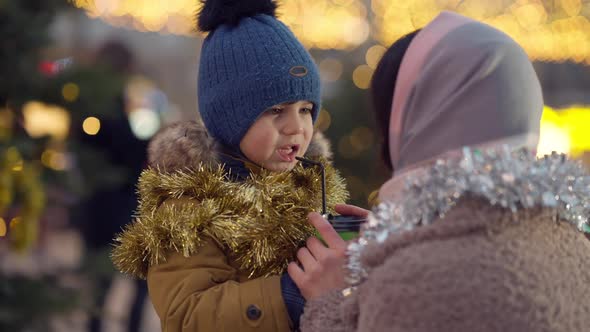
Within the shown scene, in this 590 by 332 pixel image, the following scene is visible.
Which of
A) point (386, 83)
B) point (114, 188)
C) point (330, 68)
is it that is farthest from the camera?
point (330, 68)

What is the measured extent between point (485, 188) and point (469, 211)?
44mm

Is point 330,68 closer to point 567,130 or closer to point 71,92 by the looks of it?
point 567,130

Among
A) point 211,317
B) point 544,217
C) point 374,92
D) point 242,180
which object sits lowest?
point 211,317

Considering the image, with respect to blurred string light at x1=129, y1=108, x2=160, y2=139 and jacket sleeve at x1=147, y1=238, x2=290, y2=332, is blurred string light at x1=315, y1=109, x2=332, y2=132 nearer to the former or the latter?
blurred string light at x1=129, y1=108, x2=160, y2=139

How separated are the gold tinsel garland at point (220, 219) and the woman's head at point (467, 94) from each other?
58cm

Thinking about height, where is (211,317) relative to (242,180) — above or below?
below

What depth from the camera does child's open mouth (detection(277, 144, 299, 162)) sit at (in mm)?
1966

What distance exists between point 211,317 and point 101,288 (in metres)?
2.91

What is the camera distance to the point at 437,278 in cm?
112

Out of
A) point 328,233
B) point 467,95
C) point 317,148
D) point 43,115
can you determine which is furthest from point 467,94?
point 43,115

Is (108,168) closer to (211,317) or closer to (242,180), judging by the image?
(242,180)

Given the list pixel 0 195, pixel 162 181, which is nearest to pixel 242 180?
pixel 162 181

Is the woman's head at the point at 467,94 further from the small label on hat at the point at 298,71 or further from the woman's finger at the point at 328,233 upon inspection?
the small label on hat at the point at 298,71

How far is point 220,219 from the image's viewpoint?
180 centimetres
